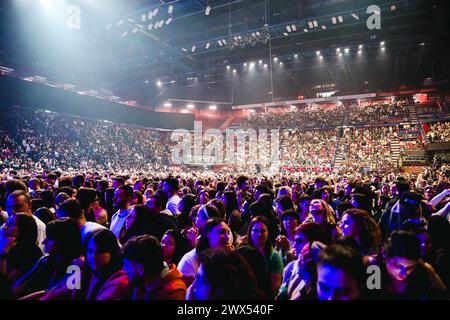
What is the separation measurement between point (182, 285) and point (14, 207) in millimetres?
2627

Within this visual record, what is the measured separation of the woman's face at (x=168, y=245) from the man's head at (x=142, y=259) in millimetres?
764

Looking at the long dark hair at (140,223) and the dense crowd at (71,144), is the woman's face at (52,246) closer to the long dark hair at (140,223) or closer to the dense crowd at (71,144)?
the long dark hair at (140,223)

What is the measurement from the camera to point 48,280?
1933 mm

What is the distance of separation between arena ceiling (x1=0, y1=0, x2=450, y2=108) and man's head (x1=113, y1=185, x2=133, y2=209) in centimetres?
1071

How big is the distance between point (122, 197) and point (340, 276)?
2.94 metres

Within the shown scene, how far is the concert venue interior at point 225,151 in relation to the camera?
1.65 m

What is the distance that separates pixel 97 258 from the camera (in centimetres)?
178

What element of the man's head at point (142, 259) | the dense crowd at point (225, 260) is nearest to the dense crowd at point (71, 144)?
the dense crowd at point (225, 260)

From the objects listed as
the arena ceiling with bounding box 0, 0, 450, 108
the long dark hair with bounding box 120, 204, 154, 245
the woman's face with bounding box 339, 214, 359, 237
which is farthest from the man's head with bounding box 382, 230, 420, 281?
the arena ceiling with bounding box 0, 0, 450, 108

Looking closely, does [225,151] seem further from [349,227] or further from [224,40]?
[349,227]

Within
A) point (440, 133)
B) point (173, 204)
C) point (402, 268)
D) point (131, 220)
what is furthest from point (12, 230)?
point (440, 133)

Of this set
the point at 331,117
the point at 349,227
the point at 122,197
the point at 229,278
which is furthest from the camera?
the point at 331,117

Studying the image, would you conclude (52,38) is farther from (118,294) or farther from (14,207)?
(118,294)

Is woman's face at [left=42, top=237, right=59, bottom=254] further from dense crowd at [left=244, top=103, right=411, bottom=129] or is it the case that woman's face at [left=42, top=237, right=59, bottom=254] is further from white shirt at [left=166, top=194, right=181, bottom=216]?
dense crowd at [left=244, top=103, right=411, bottom=129]
